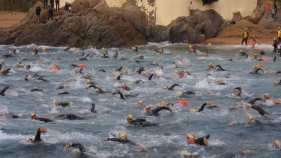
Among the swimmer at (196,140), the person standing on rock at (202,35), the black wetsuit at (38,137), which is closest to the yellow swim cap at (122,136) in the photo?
the swimmer at (196,140)

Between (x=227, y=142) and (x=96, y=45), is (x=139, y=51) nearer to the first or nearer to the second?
(x=96, y=45)

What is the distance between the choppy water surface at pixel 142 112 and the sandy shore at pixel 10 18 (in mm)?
23957

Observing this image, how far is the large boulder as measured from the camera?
138ft

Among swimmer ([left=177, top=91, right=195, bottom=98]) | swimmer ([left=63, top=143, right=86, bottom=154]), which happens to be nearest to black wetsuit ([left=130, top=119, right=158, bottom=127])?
swimmer ([left=63, top=143, right=86, bottom=154])

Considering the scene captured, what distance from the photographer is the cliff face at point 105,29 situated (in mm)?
40906

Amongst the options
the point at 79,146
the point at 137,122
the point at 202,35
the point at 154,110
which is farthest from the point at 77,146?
the point at 202,35

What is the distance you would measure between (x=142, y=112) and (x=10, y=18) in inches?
1848

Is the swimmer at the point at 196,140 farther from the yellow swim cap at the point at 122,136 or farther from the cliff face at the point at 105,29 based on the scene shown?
the cliff face at the point at 105,29

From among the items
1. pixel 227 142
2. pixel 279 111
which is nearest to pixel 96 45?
pixel 279 111

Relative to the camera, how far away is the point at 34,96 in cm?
2300

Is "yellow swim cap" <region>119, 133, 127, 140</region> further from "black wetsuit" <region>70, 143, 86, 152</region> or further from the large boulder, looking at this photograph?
the large boulder

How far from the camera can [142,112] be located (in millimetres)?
19703

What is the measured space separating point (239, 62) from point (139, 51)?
→ 832 centimetres

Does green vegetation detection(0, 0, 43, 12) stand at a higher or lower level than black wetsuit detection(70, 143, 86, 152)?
higher
